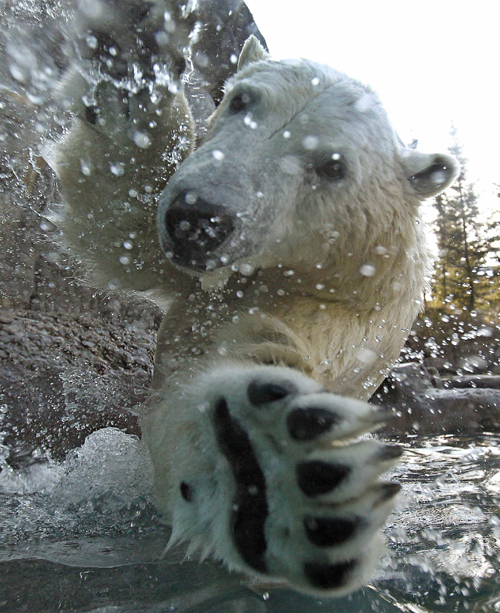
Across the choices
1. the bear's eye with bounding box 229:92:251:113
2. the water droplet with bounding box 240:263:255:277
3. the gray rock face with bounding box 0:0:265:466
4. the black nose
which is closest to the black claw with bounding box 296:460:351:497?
the black nose

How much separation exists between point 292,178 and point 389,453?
1008 mm

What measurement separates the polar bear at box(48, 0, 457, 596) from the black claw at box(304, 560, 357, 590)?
0.09m

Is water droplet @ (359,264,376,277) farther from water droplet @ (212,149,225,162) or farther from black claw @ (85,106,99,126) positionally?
black claw @ (85,106,99,126)

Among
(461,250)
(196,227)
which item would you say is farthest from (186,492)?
(461,250)

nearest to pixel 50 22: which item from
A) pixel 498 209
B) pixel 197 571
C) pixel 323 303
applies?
pixel 323 303

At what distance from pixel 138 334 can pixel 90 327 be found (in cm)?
51

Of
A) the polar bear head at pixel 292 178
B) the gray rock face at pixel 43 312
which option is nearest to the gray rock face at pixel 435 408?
the gray rock face at pixel 43 312

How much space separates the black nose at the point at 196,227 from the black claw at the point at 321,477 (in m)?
0.78

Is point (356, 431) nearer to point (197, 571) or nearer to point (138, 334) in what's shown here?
point (197, 571)

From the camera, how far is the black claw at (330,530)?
2.91 feet

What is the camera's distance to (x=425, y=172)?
76.7 inches

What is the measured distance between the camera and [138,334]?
4.12 m

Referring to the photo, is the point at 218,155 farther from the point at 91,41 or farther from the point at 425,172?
the point at 425,172

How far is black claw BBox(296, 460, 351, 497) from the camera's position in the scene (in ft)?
2.94
